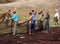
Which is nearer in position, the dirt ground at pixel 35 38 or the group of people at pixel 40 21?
the dirt ground at pixel 35 38

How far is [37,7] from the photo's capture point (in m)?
33.6

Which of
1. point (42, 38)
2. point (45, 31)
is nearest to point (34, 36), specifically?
point (42, 38)

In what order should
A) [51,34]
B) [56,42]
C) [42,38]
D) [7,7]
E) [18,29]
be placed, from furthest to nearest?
[7,7] → [18,29] → [51,34] → [42,38] → [56,42]

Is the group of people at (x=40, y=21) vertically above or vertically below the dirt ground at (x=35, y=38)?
above

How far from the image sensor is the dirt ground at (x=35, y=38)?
592 inches

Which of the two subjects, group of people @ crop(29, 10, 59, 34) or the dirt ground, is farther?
group of people @ crop(29, 10, 59, 34)

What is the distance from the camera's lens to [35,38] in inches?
645

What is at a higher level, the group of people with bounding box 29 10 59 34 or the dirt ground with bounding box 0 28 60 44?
the group of people with bounding box 29 10 59 34

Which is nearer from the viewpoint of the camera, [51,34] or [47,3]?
[51,34]

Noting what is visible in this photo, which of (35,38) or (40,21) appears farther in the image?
(40,21)

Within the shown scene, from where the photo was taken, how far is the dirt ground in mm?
15047

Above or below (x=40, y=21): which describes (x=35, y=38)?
below

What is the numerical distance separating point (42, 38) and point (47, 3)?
19.3m

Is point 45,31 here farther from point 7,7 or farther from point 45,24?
point 7,7
